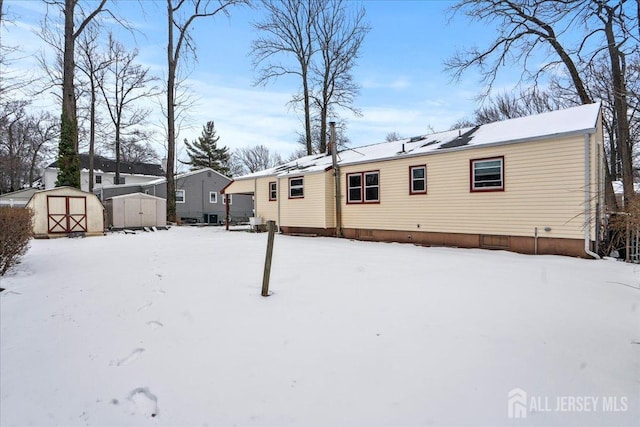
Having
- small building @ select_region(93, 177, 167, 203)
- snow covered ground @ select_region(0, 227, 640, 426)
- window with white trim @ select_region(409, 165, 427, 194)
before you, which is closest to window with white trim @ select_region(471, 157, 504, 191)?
window with white trim @ select_region(409, 165, 427, 194)

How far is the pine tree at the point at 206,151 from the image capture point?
44.8 meters

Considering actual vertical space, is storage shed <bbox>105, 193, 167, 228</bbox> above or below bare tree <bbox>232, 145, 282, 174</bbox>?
below

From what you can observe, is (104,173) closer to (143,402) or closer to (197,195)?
(197,195)

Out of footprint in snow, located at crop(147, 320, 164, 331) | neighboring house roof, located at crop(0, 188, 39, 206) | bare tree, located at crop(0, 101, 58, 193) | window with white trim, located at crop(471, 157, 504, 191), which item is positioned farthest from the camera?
bare tree, located at crop(0, 101, 58, 193)

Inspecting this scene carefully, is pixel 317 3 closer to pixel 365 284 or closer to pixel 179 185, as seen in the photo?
pixel 179 185

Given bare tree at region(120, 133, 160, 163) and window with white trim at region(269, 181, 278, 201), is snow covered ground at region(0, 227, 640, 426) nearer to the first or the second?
window with white trim at region(269, 181, 278, 201)

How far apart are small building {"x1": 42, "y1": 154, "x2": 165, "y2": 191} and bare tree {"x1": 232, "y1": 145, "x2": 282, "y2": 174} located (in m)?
16.8

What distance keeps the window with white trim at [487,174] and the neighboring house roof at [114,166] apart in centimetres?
3754

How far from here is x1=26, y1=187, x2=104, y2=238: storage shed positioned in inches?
550

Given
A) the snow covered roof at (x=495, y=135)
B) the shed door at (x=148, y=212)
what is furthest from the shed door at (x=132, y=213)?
the snow covered roof at (x=495, y=135)

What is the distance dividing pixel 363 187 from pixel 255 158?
149 feet

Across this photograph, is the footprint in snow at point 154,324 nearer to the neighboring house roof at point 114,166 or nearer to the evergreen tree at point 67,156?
the evergreen tree at point 67,156

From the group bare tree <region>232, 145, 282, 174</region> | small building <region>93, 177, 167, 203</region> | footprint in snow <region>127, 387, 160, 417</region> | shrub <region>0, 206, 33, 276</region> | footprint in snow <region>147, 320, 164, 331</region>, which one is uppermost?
bare tree <region>232, 145, 282, 174</region>

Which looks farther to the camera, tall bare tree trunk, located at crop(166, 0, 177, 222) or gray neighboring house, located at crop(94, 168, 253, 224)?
gray neighboring house, located at crop(94, 168, 253, 224)
